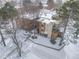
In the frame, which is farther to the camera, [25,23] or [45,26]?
[25,23]

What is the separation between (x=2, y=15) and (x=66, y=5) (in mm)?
9095

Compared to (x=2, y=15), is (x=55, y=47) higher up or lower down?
lower down

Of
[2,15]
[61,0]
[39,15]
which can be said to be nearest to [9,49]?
[2,15]

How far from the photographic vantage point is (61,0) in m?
32.3

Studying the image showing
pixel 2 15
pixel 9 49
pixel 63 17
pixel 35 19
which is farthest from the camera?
pixel 35 19

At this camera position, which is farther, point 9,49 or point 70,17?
point 9,49

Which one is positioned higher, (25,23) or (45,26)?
(25,23)

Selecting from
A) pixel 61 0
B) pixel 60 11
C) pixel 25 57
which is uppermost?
pixel 61 0

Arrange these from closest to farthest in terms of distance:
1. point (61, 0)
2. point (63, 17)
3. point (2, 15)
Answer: point (2, 15), point (63, 17), point (61, 0)

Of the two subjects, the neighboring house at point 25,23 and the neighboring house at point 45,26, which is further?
the neighboring house at point 25,23

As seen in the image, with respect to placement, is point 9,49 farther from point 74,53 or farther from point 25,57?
point 74,53

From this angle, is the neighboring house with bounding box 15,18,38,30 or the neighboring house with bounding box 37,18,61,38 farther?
the neighboring house with bounding box 15,18,38,30

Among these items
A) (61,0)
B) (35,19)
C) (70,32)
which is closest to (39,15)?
(35,19)

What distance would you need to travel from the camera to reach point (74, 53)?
65.6 feet
